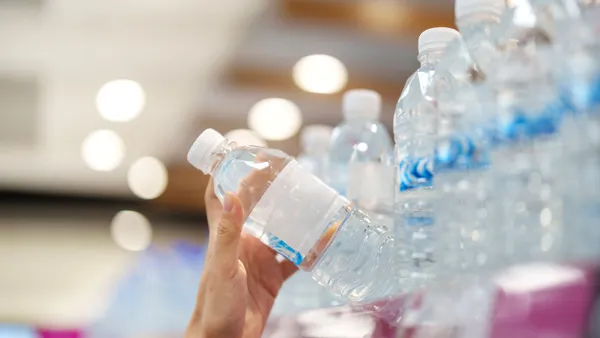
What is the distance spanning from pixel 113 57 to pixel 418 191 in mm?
4458

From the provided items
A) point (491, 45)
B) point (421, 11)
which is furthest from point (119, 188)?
point (491, 45)

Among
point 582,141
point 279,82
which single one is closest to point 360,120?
point 582,141

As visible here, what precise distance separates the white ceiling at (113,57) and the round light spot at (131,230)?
5.83ft

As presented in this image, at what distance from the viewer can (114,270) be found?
28.0 ft

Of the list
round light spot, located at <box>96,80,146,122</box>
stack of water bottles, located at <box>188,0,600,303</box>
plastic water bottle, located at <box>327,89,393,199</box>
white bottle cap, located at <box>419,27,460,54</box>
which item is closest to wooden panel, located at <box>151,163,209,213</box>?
round light spot, located at <box>96,80,146,122</box>

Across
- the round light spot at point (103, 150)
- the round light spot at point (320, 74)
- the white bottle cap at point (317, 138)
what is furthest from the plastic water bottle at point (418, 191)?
the round light spot at point (103, 150)

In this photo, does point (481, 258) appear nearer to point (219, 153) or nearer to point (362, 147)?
point (219, 153)

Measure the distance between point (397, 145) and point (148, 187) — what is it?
6.93 meters

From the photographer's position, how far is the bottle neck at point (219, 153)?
4.04ft

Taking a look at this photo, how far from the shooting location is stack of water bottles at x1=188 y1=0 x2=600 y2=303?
673 millimetres

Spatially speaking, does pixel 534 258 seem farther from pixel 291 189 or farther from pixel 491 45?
pixel 291 189

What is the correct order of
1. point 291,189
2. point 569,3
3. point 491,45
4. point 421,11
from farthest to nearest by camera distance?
point 421,11
point 291,189
point 491,45
point 569,3

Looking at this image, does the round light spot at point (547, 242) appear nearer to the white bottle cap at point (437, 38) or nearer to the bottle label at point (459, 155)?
the bottle label at point (459, 155)

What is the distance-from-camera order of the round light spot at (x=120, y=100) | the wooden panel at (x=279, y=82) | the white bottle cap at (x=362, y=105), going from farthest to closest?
the round light spot at (x=120, y=100) < the wooden panel at (x=279, y=82) < the white bottle cap at (x=362, y=105)
